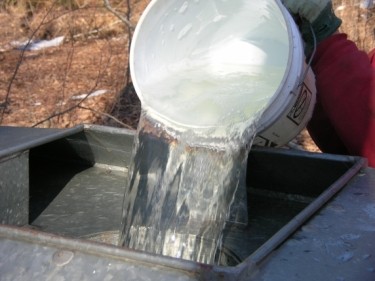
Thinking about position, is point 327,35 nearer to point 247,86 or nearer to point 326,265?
point 247,86

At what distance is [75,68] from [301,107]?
330cm

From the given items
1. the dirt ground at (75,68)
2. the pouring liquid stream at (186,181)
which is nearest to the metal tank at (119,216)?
the pouring liquid stream at (186,181)

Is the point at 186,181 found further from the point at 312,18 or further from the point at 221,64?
the point at 312,18

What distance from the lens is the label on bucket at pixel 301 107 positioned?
57.2 inches

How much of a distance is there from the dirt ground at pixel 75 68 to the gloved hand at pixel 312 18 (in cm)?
131

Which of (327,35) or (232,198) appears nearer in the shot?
(232,198)

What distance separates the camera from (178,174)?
150 cm

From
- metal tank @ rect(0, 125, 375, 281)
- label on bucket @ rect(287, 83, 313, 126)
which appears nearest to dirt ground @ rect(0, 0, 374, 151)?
metal tank @ rect(0, 125, 375, 281)

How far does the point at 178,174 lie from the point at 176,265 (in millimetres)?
663

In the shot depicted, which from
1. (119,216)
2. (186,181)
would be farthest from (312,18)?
(119,216)

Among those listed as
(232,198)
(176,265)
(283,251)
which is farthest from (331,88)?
(176,265)

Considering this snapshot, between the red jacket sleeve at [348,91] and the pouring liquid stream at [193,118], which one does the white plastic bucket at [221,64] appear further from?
the red jacket sleeve at [348,91]

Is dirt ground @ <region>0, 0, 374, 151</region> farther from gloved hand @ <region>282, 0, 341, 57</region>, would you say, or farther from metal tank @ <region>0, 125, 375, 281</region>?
gloved hand @ <region>282, 0, 341, 57</region>

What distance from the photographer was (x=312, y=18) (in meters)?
1.56
